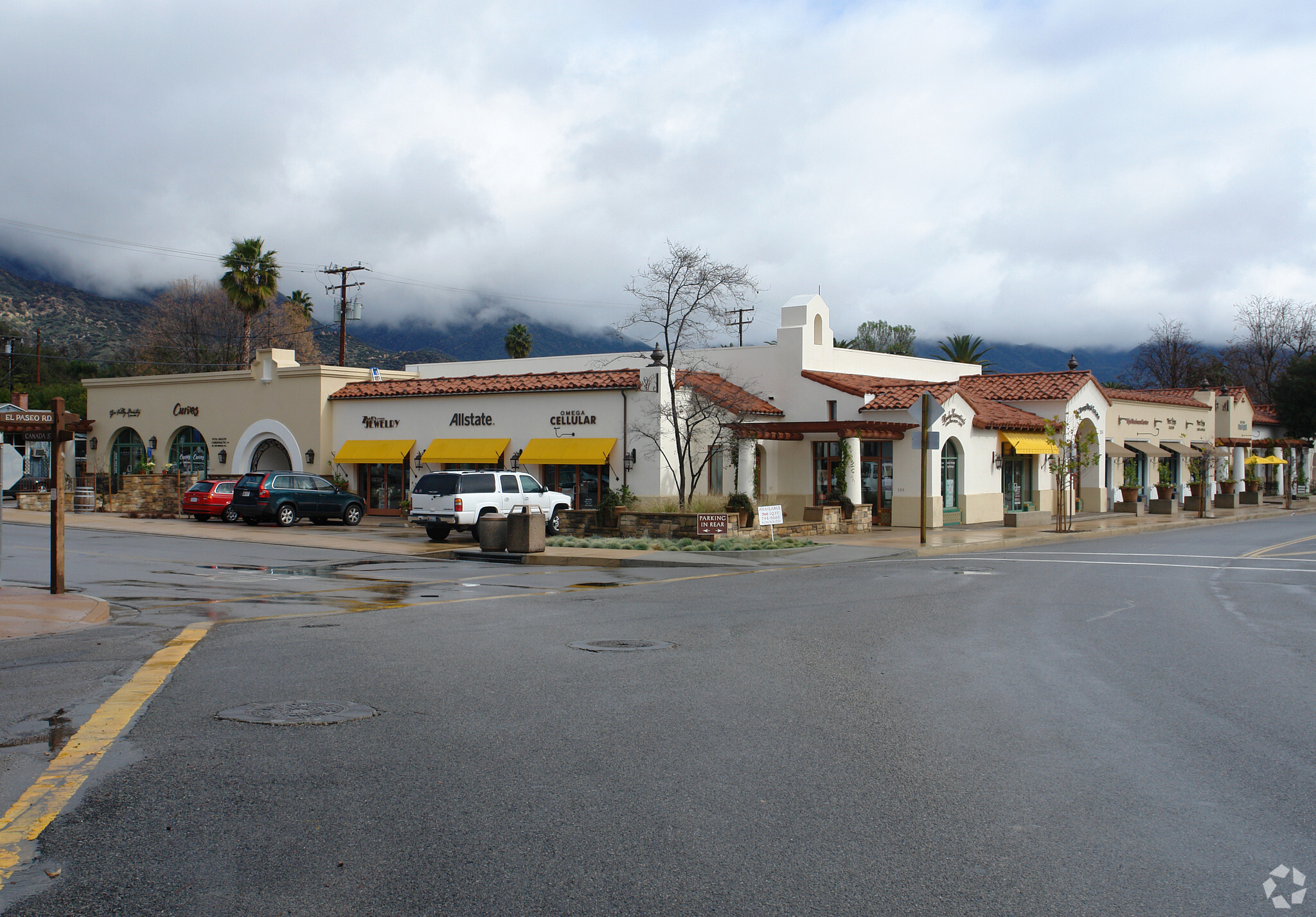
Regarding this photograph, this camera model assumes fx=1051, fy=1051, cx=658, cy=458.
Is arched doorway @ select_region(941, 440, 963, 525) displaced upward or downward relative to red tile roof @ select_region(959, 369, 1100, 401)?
downward

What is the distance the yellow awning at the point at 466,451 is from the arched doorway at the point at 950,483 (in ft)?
46.1

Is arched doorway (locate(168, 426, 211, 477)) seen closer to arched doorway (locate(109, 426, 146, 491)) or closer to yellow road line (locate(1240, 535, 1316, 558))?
arched doorway (locate(109, 426, 146, 491))

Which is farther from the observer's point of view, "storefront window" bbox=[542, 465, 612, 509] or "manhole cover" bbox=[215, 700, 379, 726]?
"storefront window" bbox=[542, 465, 612, 509]

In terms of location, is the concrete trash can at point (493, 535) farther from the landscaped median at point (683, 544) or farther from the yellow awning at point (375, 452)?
the yellow awning at point (375, 452)

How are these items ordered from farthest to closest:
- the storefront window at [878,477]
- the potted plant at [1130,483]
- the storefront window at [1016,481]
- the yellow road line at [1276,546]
→ the potted plant at [1130,483], the storefront window at [1016,481], the storefront window at [878,477], the yellow road line at [1276,546]

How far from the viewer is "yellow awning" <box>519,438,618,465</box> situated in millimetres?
31938

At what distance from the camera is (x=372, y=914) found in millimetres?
4184

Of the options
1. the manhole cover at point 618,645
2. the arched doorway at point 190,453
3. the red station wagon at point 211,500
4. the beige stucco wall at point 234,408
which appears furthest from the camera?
the arched doorway at point 190,453

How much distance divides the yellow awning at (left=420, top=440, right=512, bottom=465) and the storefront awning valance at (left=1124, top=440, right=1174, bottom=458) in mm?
29358

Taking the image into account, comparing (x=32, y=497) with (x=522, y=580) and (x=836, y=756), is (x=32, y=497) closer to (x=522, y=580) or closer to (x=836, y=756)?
(x=522, y=580)

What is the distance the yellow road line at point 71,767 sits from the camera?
16.1ft

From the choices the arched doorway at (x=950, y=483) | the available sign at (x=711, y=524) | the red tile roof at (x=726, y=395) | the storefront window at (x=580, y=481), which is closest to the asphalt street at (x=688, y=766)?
the available sign at (x=711, y=524)

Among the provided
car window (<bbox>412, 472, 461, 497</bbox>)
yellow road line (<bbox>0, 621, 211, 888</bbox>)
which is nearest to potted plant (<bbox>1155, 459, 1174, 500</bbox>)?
car window (<bbox>412, 472, 461, 497</bbox>)

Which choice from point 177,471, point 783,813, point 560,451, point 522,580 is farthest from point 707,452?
point 783,813
